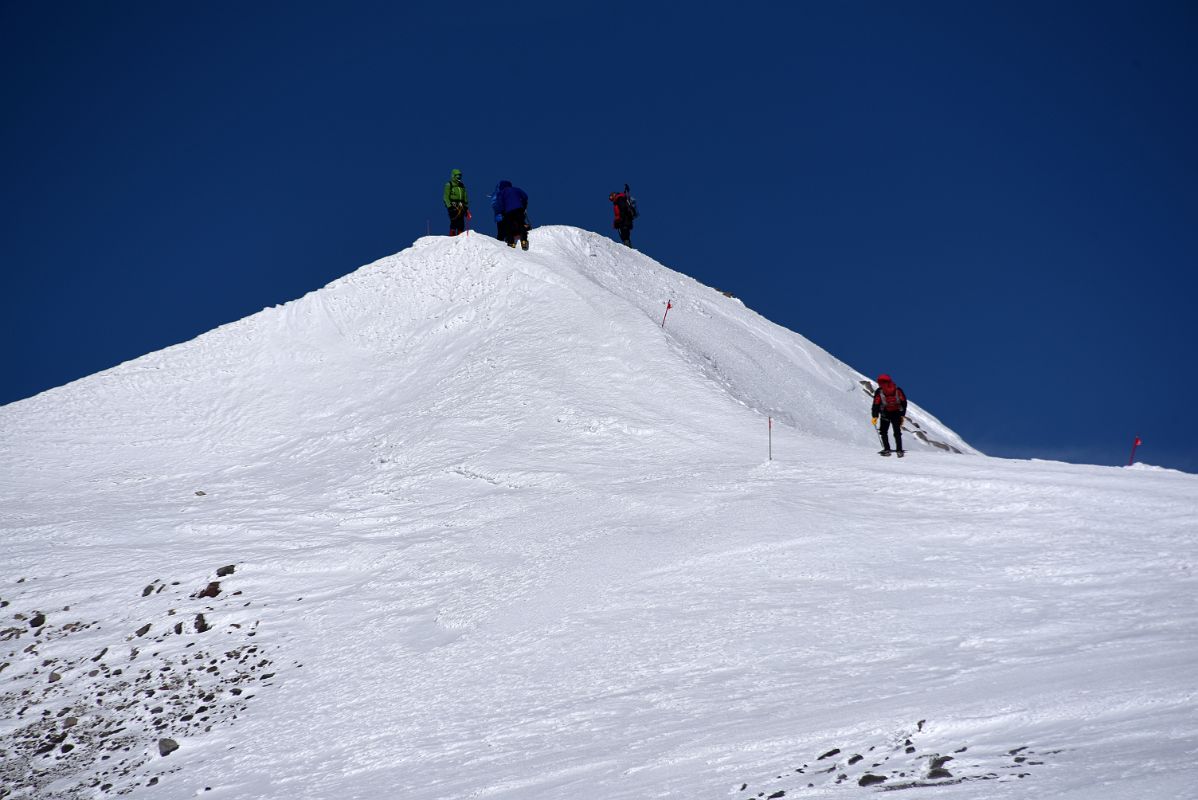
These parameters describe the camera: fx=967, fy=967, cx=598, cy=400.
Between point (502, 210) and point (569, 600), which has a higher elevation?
point (502, 210)

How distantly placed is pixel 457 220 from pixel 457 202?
1.88 feet

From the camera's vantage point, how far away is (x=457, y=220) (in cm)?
3134

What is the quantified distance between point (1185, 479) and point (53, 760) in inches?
604

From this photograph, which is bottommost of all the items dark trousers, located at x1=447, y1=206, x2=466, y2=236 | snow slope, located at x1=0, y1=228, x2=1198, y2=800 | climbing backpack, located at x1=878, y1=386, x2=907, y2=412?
snow slope, located at x1=0, y1=228, x2=1198, y2=800

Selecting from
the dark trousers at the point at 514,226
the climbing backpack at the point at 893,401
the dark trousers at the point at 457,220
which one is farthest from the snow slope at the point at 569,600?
the dark trousers at the point at 457,220

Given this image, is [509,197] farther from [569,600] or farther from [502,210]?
[569,600]

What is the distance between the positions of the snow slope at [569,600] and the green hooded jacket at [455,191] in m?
8.03

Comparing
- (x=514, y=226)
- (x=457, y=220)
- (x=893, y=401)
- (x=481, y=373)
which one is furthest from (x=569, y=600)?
(x=457, y=220)

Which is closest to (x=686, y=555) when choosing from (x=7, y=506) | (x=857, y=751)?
(x=857, y=751)

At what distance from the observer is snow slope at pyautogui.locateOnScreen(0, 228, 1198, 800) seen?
8102 millimetres

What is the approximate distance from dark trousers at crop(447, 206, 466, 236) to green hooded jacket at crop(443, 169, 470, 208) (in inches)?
6.6

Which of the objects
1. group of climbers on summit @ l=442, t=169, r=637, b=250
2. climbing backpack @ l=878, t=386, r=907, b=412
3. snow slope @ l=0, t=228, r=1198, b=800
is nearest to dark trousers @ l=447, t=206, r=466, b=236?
group of climbers on summit @ l=442, t=169, r=637, b=250

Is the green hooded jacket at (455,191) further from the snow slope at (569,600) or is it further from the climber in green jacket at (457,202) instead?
the snow slope at (569,600)

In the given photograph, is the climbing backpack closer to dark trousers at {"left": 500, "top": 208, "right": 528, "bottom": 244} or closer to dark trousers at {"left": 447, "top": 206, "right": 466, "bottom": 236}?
dark trousers at {"left": 500, "top": 208, "right": 528, "bottom": 244}
